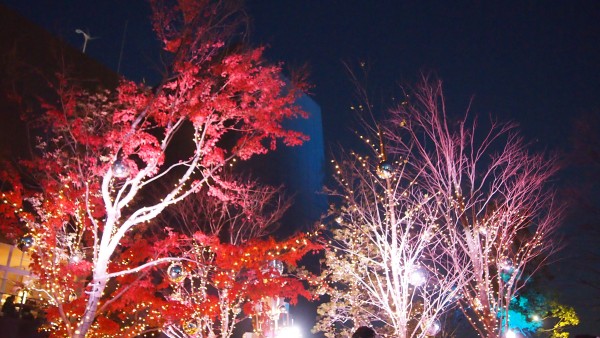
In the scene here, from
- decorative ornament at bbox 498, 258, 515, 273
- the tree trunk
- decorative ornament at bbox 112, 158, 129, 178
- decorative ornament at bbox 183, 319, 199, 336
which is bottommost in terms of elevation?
the tree trunk

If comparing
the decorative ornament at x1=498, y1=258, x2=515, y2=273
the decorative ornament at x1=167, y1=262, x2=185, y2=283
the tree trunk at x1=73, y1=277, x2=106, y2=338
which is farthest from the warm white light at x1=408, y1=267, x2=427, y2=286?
the tree trunk at x1=73, y1=277, x2=106, y2=338

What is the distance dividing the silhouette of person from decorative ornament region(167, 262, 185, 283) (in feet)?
13.6

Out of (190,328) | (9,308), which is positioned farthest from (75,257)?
(190,328)

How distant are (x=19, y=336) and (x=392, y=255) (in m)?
9.97

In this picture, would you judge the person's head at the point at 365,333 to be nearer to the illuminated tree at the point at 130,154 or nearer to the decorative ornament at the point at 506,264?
the illuminated tree at the point at 130,154

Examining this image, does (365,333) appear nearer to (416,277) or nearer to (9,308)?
(416,277)

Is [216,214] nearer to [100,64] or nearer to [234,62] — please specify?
[100,64]

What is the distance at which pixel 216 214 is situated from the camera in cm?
1727

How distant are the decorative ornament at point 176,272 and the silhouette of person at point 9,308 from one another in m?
4.15

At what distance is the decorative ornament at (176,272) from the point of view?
1202 centimetres

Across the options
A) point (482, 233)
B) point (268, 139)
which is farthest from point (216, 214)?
point (482, 233)

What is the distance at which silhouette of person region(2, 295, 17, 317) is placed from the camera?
11.9 m

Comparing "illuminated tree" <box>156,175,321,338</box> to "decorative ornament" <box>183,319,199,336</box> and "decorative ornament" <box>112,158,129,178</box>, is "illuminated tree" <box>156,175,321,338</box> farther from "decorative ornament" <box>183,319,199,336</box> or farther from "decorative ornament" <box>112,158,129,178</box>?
"decorative ornament" <box>112,158,129,178</box>

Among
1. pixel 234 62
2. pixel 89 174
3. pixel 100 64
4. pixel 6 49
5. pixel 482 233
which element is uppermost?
pixel 100 64
